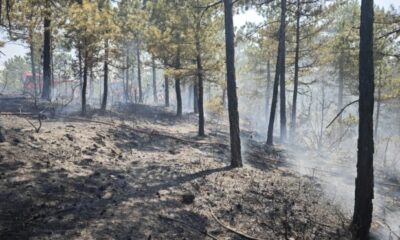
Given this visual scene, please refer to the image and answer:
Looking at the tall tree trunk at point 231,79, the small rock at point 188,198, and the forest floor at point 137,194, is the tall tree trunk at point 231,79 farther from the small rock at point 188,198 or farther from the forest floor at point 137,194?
the small rock at point 188,198

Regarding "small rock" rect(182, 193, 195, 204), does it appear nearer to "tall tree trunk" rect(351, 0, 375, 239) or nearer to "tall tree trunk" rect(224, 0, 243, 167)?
"tall tree trunk" rect(351, 0, 375, 239)

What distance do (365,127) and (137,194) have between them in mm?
5283

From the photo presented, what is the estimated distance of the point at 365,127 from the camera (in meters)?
7.19

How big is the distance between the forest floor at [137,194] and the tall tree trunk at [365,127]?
1.54 ft

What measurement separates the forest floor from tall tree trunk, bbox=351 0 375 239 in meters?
0.47

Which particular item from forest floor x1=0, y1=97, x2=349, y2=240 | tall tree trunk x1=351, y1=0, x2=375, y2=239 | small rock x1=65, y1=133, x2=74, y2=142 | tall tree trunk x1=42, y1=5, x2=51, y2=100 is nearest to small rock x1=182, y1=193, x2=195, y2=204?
forest floor x1=0, y1=97, x2=349, y2=240

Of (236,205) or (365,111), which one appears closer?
(365,111)

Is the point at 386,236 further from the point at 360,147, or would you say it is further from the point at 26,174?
the point at 26,174

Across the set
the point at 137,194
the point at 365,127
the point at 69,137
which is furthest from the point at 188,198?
the point at 69,137

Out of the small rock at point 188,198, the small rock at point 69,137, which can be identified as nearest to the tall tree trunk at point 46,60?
the small rock at point 69,137

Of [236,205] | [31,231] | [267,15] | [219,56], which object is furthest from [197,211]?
[267,15]

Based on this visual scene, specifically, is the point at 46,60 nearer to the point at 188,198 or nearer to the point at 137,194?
the point at 137,194

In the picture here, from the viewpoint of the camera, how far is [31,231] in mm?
5410

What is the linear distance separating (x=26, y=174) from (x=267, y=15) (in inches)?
717
